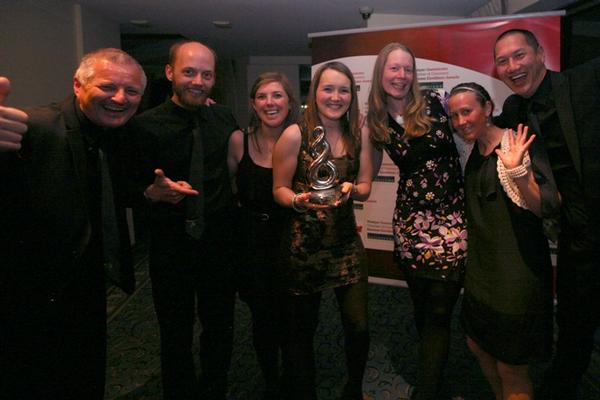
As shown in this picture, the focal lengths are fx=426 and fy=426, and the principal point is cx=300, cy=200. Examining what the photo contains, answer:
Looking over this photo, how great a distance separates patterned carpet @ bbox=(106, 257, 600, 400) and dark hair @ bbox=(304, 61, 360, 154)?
141 cm

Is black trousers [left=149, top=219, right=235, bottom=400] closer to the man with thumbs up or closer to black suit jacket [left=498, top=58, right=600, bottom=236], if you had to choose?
the man with thumbs up

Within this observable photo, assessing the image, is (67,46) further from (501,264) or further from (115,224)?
(501,264)

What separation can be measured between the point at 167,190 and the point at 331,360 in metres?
1.61

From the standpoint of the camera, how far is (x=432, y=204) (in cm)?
190

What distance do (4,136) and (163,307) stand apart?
1030 millimetres

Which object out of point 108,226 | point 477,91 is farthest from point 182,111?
point 477,91

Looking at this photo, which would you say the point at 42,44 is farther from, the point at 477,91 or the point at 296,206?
the point at 477,91

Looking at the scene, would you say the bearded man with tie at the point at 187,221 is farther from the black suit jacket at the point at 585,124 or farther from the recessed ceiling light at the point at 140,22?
the recessed ceiling light at the point at 140,22

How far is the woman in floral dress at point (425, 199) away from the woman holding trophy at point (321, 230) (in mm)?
190

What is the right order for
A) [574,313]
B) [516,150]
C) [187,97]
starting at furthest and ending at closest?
[187,97] → [574,313] → [516,150]

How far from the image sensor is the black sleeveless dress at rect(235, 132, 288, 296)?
6.73ft

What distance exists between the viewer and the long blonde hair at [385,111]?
6.29 feet

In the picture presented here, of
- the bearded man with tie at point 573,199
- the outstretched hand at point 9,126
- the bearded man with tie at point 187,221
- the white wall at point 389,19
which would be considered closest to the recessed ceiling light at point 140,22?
the white wall at point 389,19

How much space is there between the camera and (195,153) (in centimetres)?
196
